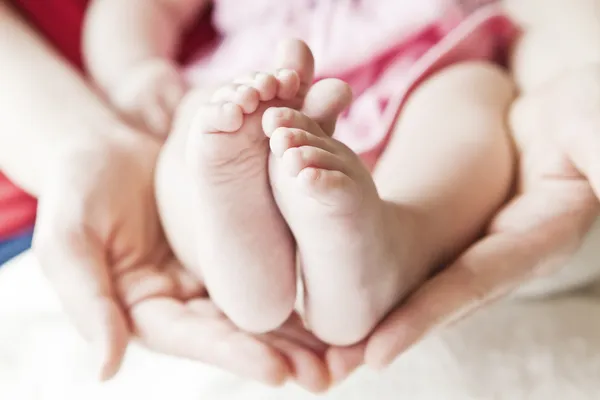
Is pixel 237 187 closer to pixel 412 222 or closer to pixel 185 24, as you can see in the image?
pixel 412 222

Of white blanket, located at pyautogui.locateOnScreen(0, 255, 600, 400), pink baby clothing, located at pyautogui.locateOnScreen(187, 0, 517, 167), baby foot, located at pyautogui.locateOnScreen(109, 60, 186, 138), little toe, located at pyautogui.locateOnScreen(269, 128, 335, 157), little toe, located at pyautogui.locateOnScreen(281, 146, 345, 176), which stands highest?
little toe, located at pyautogui.locateOnScreen(269, 128, 335, 157)

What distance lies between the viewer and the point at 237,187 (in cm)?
38

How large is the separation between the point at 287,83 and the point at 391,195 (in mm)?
136

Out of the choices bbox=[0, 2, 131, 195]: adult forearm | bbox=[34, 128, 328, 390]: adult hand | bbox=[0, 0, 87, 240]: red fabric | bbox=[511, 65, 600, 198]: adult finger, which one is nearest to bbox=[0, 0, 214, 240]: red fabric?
bbox=[0, 0, 87, 240]: red fabric

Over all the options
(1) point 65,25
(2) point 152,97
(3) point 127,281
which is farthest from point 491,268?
(1) point 65,25

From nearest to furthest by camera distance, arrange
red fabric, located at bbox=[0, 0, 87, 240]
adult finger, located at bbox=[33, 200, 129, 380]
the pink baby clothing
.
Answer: adult finger, located at bbox=[33, 200, 129, 380] < the pink baby clothing < red fabric, located at bbox=[0, 0, 87, 240]

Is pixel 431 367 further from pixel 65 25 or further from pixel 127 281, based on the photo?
pixel 65 25

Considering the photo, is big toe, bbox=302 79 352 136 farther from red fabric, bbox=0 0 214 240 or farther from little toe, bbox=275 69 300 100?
red fabric, bbox=0 0 214 240

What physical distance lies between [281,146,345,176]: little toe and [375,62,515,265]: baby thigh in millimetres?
109

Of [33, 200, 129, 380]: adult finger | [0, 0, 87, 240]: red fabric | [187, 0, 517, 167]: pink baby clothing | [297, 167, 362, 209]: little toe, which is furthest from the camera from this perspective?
[0, 0, 87, 240]: red fabric

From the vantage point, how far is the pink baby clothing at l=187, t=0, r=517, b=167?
0.60 m

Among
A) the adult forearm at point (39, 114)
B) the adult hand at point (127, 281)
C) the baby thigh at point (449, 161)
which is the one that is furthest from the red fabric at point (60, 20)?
the baby thigh at point (449, 161)

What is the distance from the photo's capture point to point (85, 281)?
467 millimetres

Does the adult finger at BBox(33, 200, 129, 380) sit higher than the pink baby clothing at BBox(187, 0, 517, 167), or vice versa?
the adult finger at BBox(33, 200, 129, 380)
